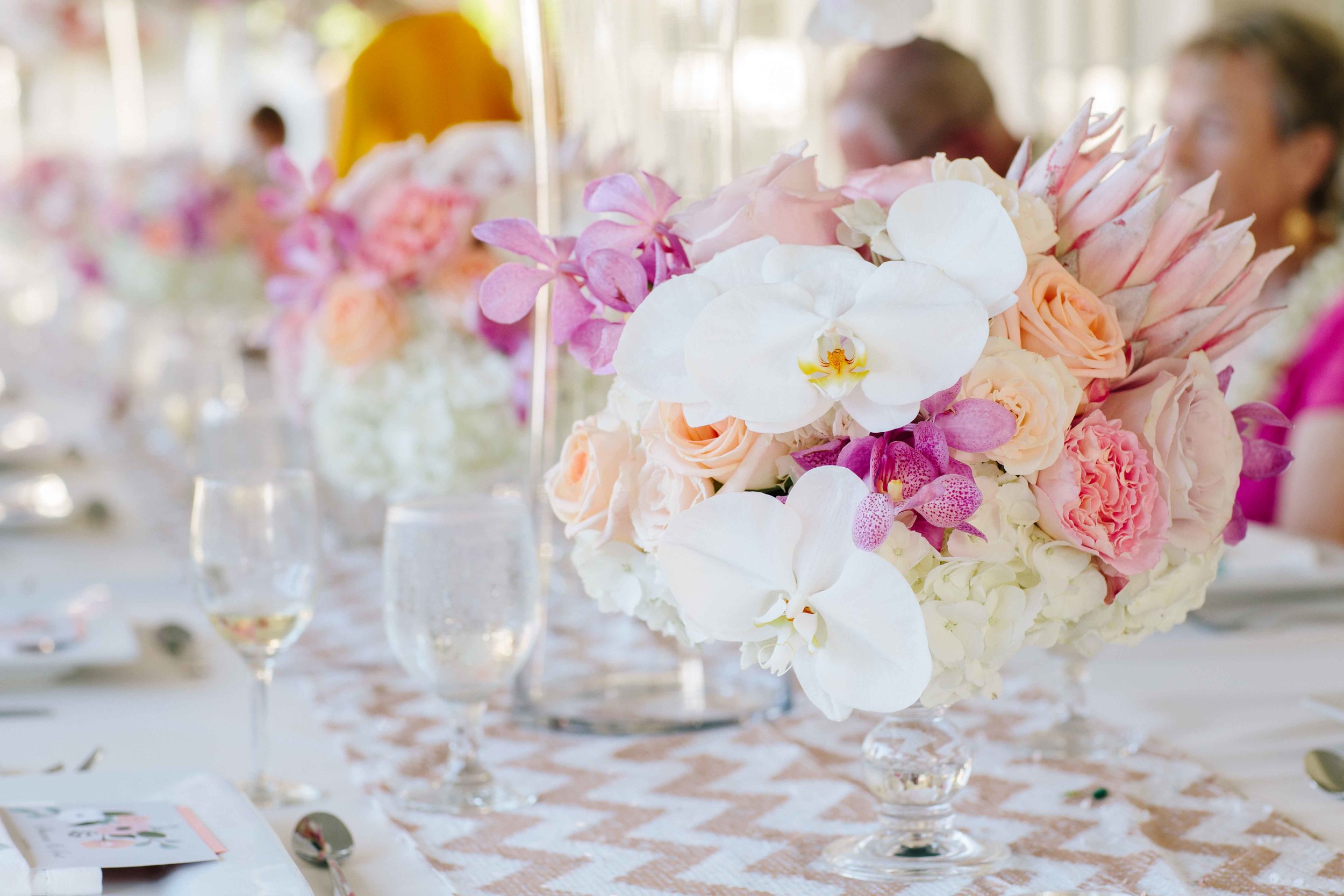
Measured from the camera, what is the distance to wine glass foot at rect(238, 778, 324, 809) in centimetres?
79

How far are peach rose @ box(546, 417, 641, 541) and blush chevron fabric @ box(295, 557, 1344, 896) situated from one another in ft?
0.57

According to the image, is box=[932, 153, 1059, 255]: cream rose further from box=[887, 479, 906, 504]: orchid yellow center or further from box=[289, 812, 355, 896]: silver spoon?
box=[289, 812, 355, 896]: silver spoon

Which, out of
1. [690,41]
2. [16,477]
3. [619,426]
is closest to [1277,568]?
[690,41]

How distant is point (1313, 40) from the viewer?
221cm

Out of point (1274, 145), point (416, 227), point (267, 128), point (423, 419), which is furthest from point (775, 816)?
point (267, 128)

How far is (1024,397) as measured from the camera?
580mm

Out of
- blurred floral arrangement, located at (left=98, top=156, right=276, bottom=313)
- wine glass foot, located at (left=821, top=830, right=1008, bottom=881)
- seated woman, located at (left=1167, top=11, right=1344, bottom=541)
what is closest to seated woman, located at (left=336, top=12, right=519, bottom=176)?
blurred floral arrangement, located at (left=98, top=156, right=276, bottom=313)

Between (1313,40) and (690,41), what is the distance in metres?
1.53

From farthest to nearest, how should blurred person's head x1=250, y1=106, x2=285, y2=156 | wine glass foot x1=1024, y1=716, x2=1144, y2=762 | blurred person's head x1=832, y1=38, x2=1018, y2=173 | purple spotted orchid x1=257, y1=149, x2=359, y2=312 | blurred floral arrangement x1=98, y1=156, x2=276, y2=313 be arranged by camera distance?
blurred person's head x1=250, y1=106, x2=285, y2=156, blurred floral arrangement x1=98, y1=156, x2=276, y2=313, blurred person's head x1=832, y1=38, x2=1018, y2=173, purple spotted orchid x1=257, y1=149, x2=359, y2=312, wine glass foot x1=1024, y1=716, x2=1144, y2=762

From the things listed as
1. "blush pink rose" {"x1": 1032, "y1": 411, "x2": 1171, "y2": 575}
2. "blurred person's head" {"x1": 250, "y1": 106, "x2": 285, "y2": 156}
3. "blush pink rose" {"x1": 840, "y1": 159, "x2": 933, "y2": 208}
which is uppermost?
"blurred person's head" {"x1": 250, "y1": 106, "x2": 285, "y2": 156}

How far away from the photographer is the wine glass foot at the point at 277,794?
791 millimetres

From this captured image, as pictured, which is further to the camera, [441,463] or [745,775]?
[441,463]

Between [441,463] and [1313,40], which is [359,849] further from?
[1313,40]

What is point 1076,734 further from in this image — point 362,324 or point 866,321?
point 362,324
